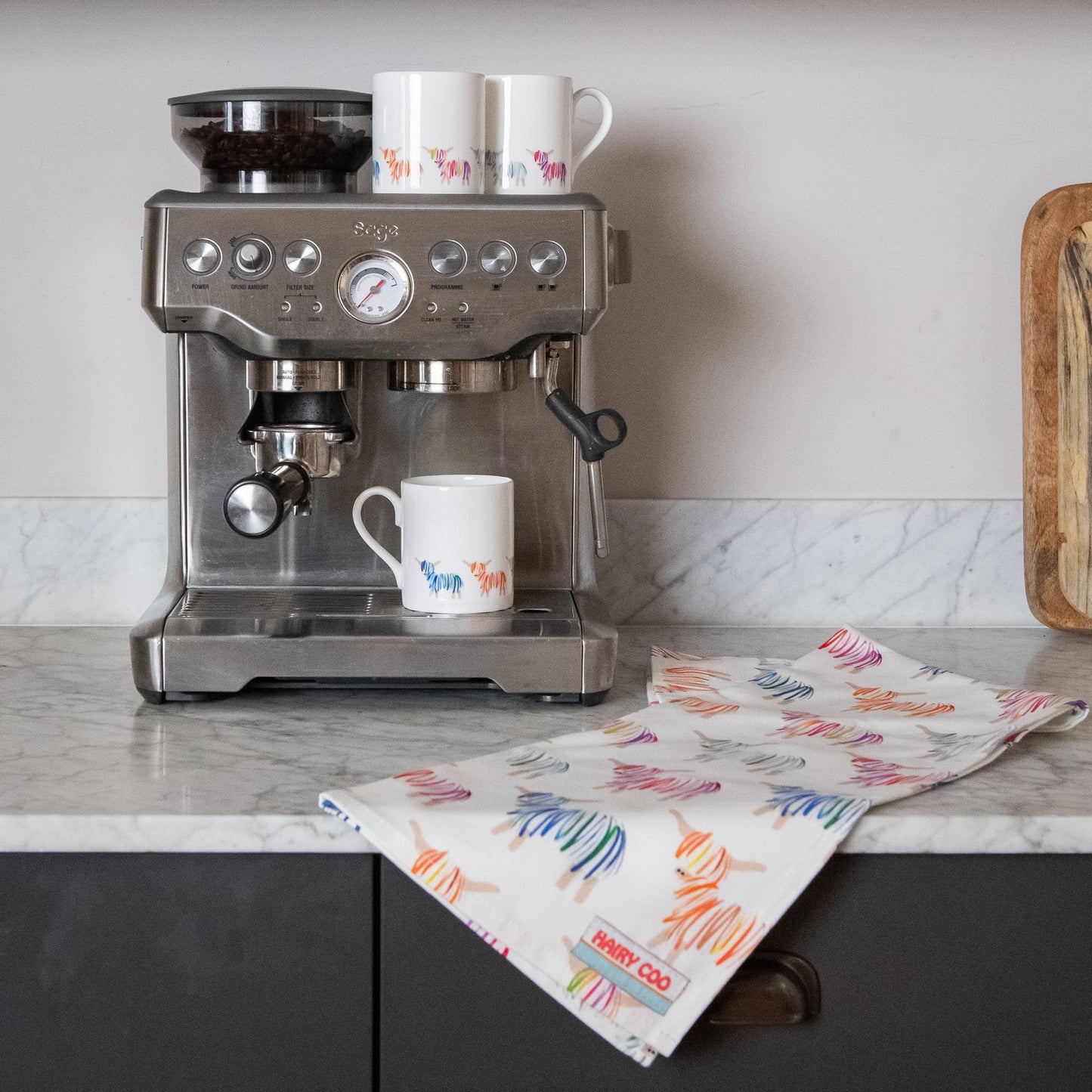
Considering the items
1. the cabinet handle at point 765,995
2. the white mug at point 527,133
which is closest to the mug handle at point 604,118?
the white mug at point 527,133

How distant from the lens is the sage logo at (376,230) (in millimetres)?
880

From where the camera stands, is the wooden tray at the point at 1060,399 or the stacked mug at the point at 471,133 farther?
the wooden tray at the point at 1060,399

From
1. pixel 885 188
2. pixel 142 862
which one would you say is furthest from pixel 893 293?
pixel 142 862

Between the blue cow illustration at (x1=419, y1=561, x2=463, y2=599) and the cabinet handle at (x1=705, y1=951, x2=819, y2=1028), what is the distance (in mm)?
345

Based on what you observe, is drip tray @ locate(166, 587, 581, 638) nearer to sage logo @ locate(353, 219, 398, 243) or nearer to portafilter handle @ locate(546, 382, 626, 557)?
portafilter handle @ locate(546, 382, 626, 557)

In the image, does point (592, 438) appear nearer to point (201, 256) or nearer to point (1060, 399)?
point (201, 256)

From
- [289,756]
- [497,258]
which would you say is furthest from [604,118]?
[289,756]

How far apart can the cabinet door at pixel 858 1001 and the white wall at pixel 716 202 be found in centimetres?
54

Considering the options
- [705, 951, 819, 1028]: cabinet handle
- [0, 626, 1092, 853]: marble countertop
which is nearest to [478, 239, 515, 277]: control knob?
[0, 626, 1092, 853]: marble countertop

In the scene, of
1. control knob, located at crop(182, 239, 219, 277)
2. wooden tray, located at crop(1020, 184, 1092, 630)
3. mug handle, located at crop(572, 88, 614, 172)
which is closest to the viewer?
control knob, located at crop(182, 239, 219, 277)

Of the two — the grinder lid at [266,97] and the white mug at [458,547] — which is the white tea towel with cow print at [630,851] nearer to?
the white mug at [458,547]

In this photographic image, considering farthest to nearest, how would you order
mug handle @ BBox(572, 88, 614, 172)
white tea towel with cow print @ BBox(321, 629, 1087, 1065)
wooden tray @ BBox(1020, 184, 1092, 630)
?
wooden tray @ BBox(1020, 184, 1092, 630) → mug handle @ BBox(572, 88, 614, 172) → white tea towel with cow print @ BBox(321, 629, 1087, 1065)

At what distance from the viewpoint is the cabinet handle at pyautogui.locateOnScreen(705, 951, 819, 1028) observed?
74 centimetres

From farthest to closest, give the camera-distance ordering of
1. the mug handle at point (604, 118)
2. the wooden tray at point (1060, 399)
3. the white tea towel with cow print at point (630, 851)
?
the wooden tray at point (1060, 399) → the mug handle at point (604, 118) → the white tea towel with cow print at point (630, 851)
